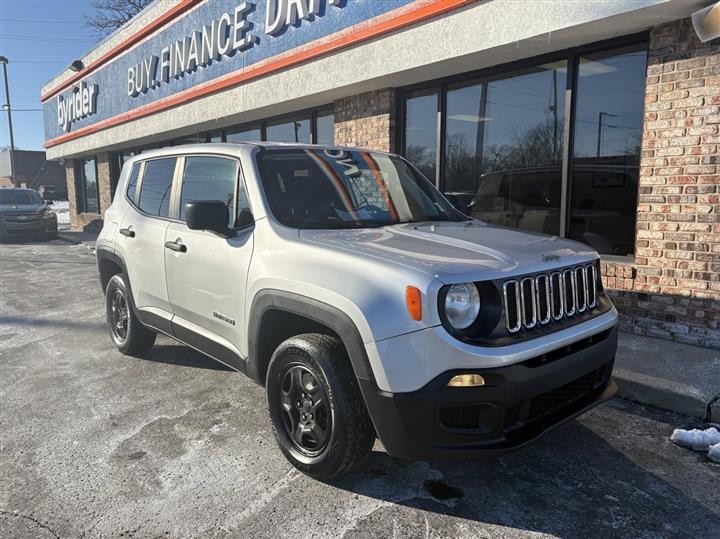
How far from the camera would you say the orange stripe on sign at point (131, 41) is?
1187cm

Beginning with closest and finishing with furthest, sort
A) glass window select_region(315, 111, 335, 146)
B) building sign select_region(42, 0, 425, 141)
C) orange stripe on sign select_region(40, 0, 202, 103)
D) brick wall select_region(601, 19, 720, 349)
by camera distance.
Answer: brick wall select_region(601, 19, 720, 349) → building sign select_region(42, 0, 425, 141) → glass window select_region(315, 111, 335, 146) → orange stripe on sign select_region(40, 0, 202, 103)

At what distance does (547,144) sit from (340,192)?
12.4ft

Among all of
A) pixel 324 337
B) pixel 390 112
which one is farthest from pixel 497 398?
pixel 390 112

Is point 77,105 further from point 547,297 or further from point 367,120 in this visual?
point 547,297

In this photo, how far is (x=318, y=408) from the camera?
2879 millimetres

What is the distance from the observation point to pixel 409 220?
3719 millimetres

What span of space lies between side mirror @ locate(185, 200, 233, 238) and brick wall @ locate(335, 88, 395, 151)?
5.00 meters

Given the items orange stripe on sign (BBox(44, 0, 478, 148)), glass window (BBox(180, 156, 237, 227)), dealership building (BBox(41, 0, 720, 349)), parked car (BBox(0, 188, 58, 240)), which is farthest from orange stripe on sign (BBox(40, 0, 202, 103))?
glass window (BBox(180, 156, 237, 227))

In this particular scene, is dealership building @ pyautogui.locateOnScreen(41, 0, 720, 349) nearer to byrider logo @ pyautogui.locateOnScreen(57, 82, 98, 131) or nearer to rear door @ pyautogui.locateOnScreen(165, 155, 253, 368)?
rear door @ pyautogui.locateOnScreen(165, 155, 253, 368)

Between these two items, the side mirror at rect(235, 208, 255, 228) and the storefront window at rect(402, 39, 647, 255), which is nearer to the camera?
the side mirror at rect(235, 208, 255, 228)

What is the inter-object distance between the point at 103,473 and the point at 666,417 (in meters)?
3.68

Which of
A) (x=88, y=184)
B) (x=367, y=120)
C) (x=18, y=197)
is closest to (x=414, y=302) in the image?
(x=367, y=120)

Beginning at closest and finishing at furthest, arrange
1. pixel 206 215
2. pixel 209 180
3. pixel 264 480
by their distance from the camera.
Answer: pixel 264 480 < pixel 206 215 < pixel 209 180

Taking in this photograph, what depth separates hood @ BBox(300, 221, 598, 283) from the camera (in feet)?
8.32
